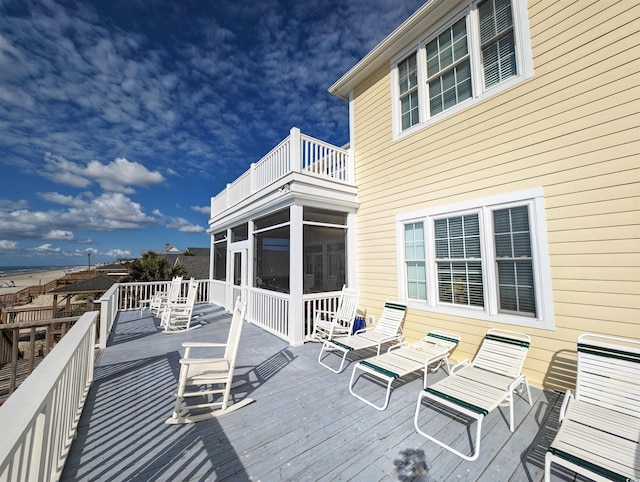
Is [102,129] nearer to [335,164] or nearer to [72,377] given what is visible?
[335,164]

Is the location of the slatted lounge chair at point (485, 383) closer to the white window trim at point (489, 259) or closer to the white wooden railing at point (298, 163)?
the white window trim at point (489, 259)

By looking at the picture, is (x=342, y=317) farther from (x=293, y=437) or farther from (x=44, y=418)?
(x=44, y=418)

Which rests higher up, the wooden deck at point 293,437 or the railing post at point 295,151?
the railing post at point 295,151

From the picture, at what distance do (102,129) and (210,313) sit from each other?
741 inches

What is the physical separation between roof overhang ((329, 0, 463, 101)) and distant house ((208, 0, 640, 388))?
1.1 inches

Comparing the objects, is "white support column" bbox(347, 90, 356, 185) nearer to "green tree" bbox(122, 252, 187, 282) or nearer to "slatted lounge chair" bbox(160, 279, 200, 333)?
"slatted lounge chair" bbox(160, 279, 200, 333)

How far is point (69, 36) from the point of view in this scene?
321 inches

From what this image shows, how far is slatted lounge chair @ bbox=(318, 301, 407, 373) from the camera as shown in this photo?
413 cm

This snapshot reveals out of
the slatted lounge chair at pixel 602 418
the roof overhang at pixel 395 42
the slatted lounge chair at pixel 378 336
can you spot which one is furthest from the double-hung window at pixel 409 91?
the slatted lounge chair at pixel 602 418

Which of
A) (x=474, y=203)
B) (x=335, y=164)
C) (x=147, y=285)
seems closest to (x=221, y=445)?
(x=474, y=203)

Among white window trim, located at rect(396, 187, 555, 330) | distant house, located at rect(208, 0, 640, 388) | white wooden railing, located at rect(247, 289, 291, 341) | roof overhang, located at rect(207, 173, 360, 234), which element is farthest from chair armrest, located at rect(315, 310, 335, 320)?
roof overhang, located at rect(207, 173, 360, 234)

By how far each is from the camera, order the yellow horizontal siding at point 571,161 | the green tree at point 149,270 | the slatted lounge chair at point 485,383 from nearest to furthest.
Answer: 1. the slatted lounge chair at point 485,383
2. the yellow horizontal siding at point 571,161
3. the green tree at point 149,270

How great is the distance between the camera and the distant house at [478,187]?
302 cm

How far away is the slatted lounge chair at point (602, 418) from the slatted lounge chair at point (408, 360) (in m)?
1.34
